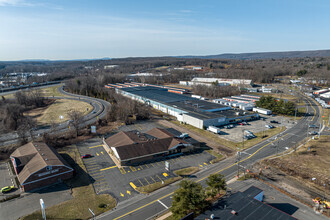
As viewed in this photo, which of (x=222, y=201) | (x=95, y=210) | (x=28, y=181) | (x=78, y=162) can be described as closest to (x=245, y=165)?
(x=222, y=201)

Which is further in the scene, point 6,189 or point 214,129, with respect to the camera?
point 214,129

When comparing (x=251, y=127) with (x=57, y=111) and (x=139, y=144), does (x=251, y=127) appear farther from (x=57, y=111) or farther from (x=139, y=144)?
(x=57, y=111)

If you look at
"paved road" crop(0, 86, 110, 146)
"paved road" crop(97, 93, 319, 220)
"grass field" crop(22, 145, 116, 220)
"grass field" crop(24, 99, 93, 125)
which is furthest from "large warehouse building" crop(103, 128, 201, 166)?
"grass field" crop(24, 99, 93, 125)

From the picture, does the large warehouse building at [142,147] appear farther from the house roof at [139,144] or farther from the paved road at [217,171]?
the paved road at [217,171]

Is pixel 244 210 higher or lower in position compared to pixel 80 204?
higher

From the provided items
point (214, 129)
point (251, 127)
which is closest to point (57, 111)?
point (214, 129)

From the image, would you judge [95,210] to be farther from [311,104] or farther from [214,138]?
[311,104]
